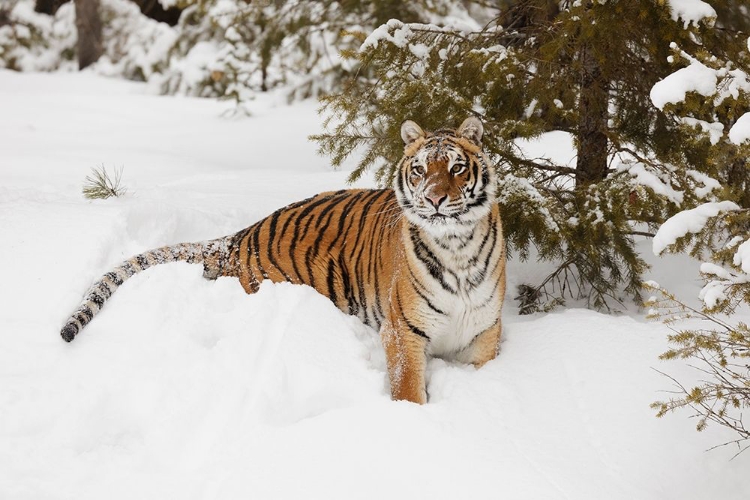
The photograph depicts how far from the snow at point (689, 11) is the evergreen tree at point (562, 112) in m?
0.12

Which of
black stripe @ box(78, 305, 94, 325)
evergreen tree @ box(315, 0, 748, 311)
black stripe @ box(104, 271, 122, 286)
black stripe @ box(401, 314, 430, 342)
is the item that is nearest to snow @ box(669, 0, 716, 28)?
evergreen tree @ box(315, 0, 748, 311)

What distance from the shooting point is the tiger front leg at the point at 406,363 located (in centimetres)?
368

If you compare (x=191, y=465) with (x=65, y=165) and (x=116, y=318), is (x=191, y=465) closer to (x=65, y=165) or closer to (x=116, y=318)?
(x=116, y=318)

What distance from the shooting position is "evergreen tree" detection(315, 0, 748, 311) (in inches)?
167

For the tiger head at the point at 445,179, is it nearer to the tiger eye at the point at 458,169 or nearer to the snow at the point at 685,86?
the tiger eye at the point at 458,169

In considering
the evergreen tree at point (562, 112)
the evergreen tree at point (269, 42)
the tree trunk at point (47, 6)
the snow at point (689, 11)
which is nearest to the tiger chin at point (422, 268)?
the evergreen tree at point (562, 112)

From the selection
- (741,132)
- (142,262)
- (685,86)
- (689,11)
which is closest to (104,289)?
(142,262)

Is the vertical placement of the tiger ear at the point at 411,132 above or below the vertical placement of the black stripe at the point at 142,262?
above

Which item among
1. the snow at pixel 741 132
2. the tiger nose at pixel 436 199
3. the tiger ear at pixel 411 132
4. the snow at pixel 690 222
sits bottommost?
the tiger nose at pixel 436 199

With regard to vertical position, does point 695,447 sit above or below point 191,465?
above

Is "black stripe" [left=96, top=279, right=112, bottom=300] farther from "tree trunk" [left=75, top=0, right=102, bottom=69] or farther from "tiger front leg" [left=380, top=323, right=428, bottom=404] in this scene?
"tree trunk" [left=75, top=0, right=102, bottom=69]

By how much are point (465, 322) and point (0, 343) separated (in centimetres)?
229

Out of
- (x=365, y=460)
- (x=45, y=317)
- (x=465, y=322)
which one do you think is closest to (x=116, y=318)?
(x=45, y=317)

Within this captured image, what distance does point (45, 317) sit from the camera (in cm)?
375
